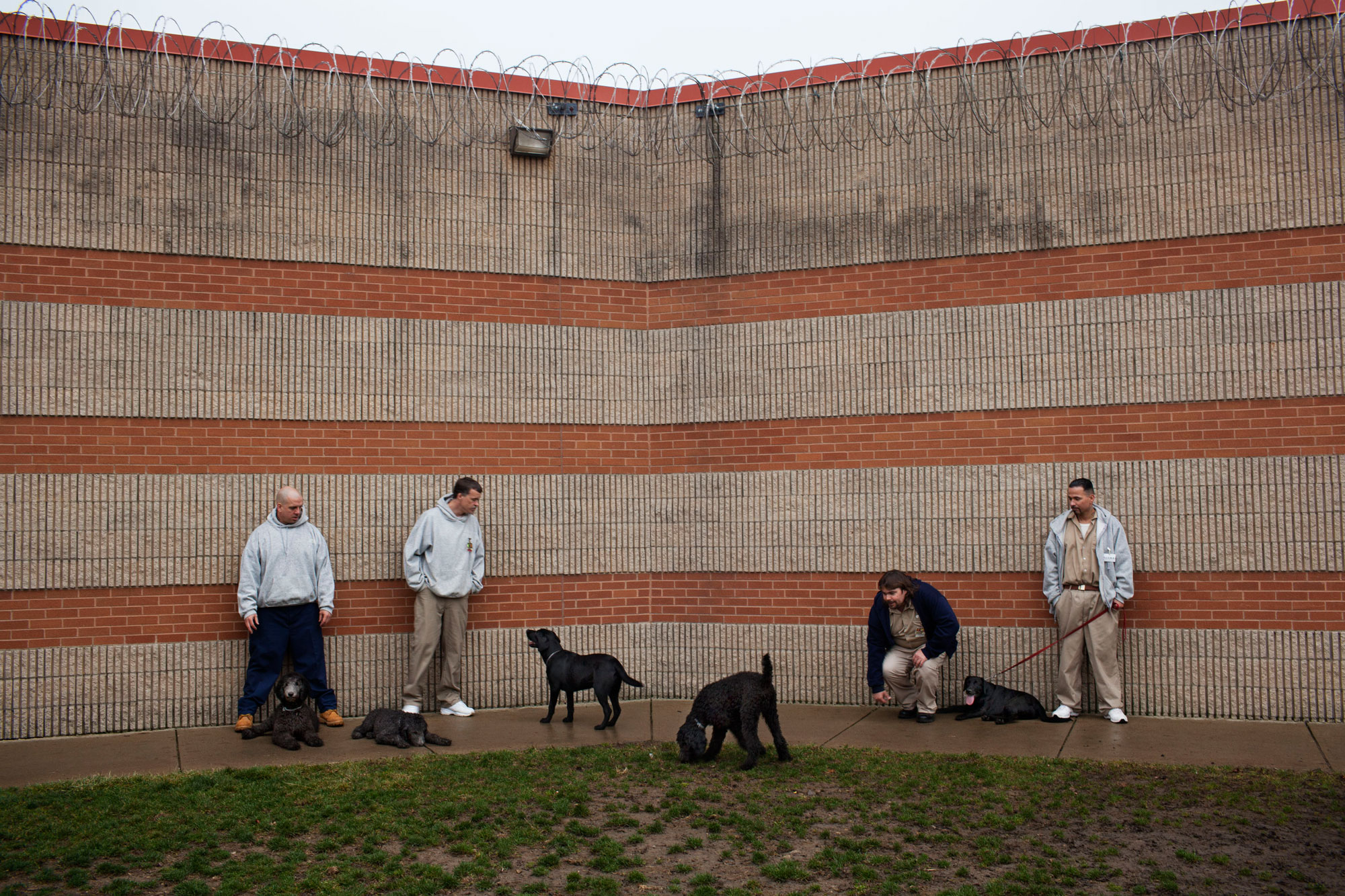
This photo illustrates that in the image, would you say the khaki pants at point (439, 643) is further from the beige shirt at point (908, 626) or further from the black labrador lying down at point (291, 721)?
the beige shirt at point (908, 626)

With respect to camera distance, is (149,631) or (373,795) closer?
(373,795)

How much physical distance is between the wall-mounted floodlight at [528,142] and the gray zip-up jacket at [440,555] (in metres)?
3.15

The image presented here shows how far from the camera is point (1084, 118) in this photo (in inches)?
340

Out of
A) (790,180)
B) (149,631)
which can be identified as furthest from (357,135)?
(149,631)

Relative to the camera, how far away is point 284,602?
8.02m

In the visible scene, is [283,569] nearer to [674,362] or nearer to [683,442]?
[683,442]

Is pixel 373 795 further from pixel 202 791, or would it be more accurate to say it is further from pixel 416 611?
pixel 416 611

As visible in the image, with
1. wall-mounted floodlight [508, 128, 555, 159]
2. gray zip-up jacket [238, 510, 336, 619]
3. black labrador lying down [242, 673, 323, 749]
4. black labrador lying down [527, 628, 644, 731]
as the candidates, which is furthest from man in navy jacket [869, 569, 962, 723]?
wall-mounted floodlight [508, 128, 555, 159]

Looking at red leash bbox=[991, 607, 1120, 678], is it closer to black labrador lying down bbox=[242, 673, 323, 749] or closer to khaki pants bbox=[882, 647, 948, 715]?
khaki pants bbox=[882, 647, 948, 715]

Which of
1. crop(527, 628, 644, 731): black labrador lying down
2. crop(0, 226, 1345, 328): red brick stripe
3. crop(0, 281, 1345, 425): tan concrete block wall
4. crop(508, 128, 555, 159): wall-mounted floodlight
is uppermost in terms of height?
crop(508, 128, 555, 159): wall-mounted floodlight

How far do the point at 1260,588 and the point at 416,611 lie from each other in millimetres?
6611

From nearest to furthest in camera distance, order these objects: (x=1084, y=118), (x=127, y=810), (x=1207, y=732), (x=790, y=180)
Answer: (x=127, y=810), (x=1207, y=732), (x=1084, y=118), (x=790, y=180)

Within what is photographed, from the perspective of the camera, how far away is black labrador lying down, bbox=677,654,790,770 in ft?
21.8

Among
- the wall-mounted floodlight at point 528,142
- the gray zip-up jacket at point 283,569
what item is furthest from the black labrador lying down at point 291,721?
the wall-mounted floodlight at point 528,142
